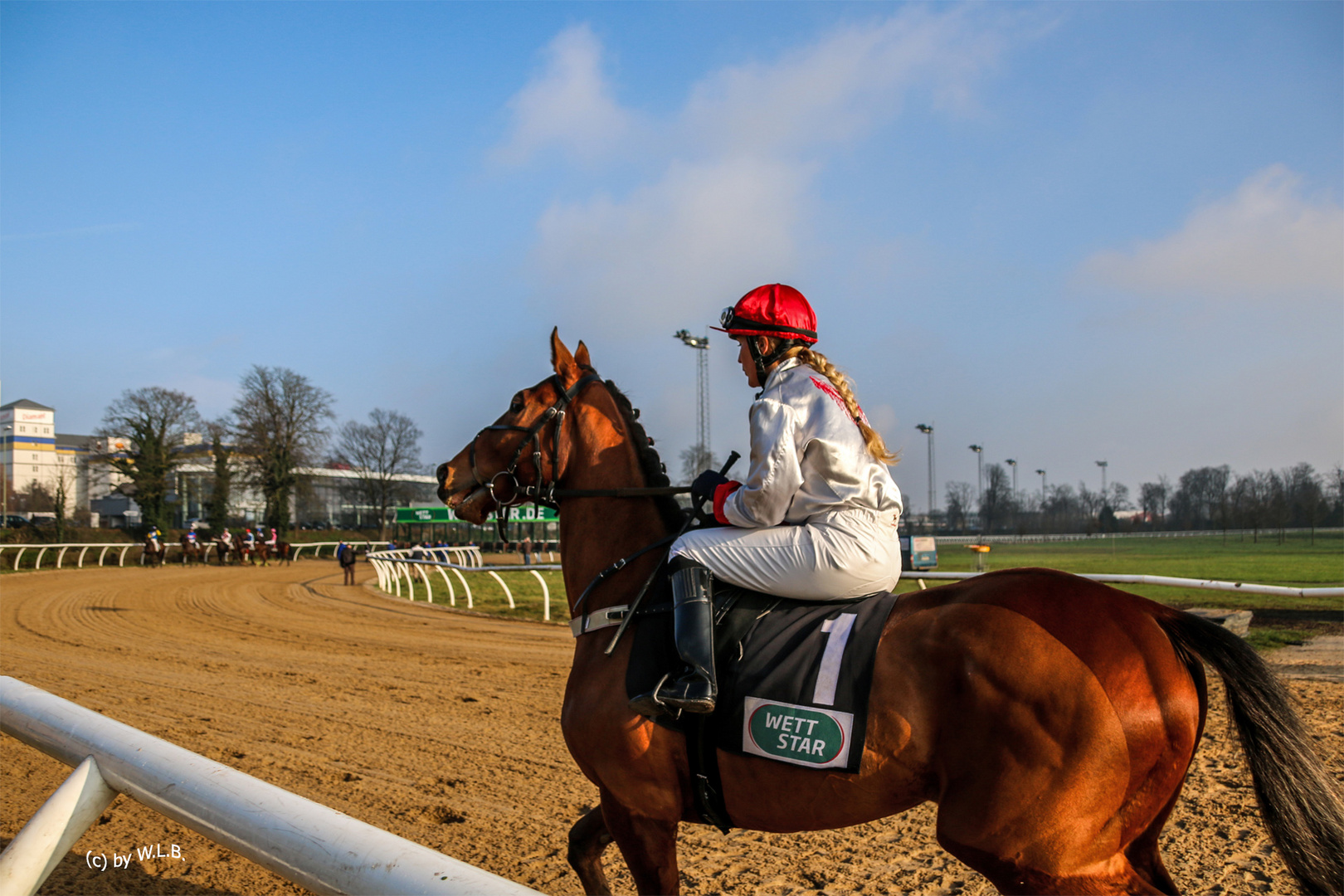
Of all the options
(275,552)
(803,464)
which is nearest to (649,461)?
(803,464)

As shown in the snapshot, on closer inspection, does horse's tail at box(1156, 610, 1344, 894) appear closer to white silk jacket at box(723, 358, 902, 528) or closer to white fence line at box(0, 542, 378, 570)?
white silk jacket at box(723, 358, 902, 528)

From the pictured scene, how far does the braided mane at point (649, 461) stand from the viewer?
9.80 feet

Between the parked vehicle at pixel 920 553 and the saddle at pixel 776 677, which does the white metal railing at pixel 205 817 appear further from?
the parked vehicle at pixel 920 553

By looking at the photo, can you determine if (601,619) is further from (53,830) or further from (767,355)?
(53,830)

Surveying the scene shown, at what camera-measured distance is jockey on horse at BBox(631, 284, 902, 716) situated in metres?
2.30

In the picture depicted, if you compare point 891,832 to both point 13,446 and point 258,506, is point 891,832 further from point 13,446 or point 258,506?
point 13,446

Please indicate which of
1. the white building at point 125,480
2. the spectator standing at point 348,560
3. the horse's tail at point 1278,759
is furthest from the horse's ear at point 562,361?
the white building at point 125,480

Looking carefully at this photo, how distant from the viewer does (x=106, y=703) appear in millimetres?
6867

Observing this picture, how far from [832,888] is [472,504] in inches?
87.3

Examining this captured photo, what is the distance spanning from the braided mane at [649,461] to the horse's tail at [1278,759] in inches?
62.7

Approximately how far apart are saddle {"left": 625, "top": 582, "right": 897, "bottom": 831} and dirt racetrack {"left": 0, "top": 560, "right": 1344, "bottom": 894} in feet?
3.75

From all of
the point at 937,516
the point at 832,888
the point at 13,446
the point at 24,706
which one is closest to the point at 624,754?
the point at 832,888

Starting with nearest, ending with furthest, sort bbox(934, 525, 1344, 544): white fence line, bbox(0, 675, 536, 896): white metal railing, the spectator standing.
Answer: bbox(0, 675, 536, 896): white metal railing, the spectator standing, bbox(934, 525, 1344, 544): white fence line

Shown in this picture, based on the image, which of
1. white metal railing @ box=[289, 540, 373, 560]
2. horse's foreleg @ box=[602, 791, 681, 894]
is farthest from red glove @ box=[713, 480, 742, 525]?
white metal railing @ box=[289, 540, 373, 560]
